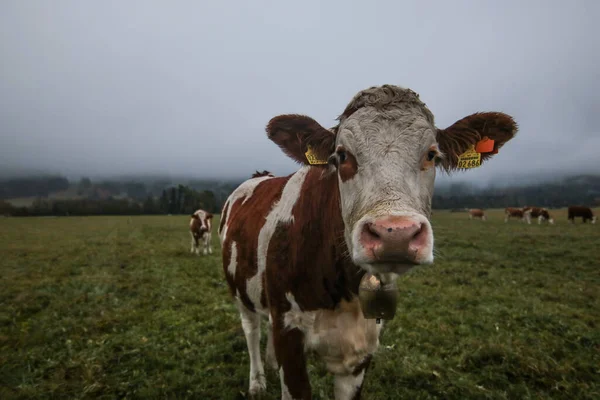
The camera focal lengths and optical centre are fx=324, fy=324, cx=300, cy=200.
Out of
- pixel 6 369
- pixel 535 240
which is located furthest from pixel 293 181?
pixel 535 240

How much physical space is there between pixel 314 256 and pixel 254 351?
7.85ft

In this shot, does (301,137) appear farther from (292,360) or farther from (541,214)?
(541,214)

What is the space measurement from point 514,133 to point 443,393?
3.31m

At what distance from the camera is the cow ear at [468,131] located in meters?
2.76

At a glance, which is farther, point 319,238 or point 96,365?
point 96,365

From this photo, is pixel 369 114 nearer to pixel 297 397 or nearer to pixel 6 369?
pixel 297 397

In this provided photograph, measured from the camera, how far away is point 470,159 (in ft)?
9.43

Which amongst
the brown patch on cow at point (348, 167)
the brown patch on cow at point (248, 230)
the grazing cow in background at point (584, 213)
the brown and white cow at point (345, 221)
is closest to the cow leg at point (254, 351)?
the brown patch on cow at point (248, 230)

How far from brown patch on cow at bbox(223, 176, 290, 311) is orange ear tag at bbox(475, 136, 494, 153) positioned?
1.96 metres

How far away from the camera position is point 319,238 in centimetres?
274

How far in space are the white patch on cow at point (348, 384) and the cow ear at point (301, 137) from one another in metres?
1.96

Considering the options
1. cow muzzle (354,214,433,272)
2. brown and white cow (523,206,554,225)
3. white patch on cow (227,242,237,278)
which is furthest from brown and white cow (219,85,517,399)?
brown and white cow (523,206,554,225)

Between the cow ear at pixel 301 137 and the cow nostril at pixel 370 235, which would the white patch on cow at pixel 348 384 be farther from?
the cow ear at pixel 301 137

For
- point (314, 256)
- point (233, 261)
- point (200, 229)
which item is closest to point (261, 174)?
point (233, 261)
